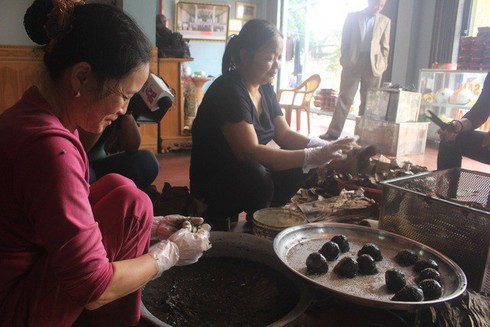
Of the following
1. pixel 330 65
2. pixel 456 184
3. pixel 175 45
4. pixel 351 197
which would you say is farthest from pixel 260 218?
pixel 330 65

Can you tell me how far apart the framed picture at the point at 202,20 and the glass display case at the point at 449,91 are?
369cm

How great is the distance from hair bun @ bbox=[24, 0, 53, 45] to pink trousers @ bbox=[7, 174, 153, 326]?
369 mm

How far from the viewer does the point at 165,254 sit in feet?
3.11

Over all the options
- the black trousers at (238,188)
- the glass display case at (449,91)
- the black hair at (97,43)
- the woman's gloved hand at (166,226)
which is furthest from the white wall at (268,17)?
the black hair at (97,43)

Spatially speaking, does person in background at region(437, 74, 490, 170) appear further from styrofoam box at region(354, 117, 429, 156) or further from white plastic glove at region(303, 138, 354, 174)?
styrofoam box at region(354, 117, 429, 156)

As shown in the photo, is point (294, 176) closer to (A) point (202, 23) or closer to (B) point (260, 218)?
(B) point (260, 218)

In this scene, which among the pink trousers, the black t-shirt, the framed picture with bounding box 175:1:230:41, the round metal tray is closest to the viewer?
the pink trousers

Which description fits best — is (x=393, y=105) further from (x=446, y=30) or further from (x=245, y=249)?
(x=245, y=249)

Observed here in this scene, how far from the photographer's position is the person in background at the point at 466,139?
87.2 inches

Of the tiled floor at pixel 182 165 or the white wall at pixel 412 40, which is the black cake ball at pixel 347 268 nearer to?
the tiled floor at pixel 182 165

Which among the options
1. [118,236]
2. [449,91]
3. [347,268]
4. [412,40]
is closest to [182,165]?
[347,268]

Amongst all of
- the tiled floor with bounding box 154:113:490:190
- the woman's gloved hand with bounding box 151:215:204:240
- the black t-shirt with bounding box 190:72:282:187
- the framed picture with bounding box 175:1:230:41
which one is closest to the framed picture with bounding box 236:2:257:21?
the framed picture with bounding box 175:1:230:41

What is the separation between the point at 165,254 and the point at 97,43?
486mm

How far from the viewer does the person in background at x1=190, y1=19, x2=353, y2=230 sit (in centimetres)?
172
